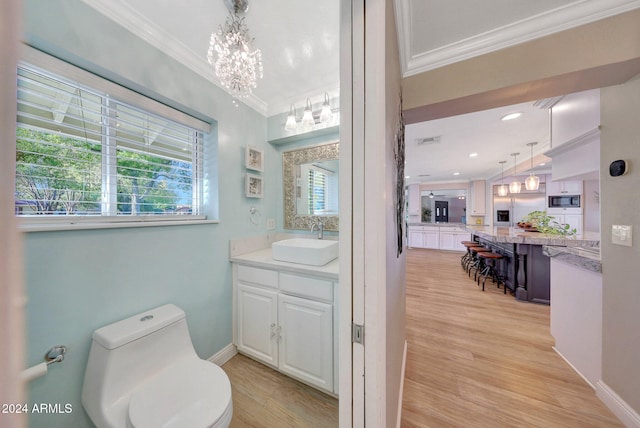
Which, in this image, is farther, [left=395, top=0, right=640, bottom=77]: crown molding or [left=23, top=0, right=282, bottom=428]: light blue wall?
[left=395, top=0, right=640, bottom=77]: crown molding

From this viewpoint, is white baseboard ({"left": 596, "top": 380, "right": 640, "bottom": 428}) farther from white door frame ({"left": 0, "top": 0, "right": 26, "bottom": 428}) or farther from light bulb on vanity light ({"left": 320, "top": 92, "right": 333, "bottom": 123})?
light bulb on vanity light ({"left": 320, "top": 92, "right": 333, "bottom": 123})

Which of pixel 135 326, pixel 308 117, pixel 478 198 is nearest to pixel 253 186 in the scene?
pixel 308 117

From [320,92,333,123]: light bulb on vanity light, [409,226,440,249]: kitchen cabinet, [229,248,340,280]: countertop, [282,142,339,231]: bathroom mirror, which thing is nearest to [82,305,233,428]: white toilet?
[229,248,340,280]: countertop

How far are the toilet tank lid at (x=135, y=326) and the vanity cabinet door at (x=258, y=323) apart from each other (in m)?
0.53

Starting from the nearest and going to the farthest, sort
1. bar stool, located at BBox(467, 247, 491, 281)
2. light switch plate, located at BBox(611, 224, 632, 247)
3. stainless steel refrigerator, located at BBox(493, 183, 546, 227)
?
light switch plate, located at BBox(611, 224, 632, 247) < bar stool, located at BBox(467, 247, 491, 281) < stainless steel refrigerator, located at BBox(493, 183, 546, 227)

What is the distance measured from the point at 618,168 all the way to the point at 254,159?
262cm

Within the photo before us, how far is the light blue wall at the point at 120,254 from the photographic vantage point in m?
1.02

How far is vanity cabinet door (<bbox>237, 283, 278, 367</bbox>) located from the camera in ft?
5.46

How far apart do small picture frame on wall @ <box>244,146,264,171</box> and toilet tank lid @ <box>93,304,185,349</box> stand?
1.30m

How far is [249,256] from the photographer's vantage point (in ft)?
6.39

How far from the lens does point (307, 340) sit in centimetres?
153

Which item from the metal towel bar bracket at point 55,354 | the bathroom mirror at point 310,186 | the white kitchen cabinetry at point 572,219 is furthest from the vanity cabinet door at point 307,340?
the white kitchen cabinetry at point 572,219

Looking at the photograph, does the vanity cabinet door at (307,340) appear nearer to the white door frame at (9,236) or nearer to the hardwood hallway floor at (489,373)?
the hardwood hallway floor at (489,373)

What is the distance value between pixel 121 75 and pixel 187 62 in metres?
0.48
